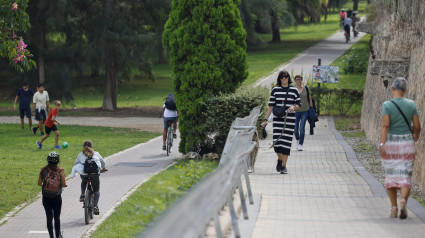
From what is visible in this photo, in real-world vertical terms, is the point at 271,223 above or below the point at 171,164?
above

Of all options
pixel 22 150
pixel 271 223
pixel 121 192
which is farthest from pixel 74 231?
pixel 22 150

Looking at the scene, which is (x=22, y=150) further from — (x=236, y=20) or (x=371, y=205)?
(x=371, y=205)

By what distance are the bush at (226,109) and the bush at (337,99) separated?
43.1 ft

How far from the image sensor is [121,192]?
13203 millimetres

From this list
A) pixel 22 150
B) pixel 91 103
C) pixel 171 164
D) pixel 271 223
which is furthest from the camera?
pixel 91 103

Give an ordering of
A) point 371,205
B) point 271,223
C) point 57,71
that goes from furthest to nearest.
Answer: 1. point 57,71
2. point 371,205
3. point 271,223

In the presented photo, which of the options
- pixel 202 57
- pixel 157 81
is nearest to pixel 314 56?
pixel 157 81

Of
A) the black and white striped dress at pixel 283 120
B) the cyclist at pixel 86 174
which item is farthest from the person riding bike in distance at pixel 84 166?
the black and white striped dress at pixel 283 120

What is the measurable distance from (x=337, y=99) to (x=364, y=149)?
466 inches

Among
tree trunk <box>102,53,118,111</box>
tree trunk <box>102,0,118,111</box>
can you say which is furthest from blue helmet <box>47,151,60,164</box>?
tree trunk <box>102,53,118,111</box>

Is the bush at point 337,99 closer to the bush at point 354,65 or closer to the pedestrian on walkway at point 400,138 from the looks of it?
the bush at point 354,65

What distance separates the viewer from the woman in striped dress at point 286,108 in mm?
12492

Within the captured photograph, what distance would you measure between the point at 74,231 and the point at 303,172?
4364 millimetres

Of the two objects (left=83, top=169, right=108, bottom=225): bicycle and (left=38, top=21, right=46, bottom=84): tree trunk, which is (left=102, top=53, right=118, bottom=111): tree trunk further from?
(left=83, top=169, right=108, bottom=225): bicycle
